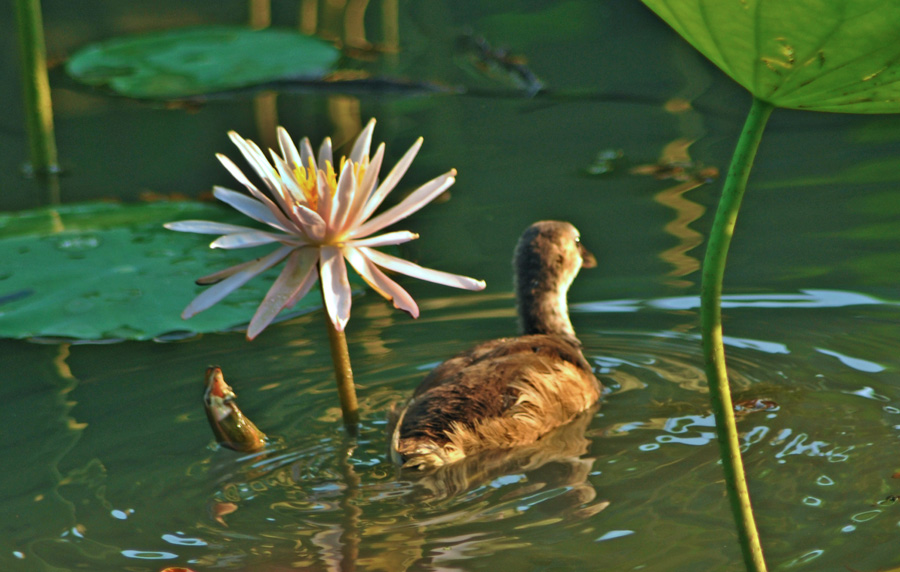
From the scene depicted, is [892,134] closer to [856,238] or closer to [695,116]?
[695,116]

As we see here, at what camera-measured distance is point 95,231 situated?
467 cm

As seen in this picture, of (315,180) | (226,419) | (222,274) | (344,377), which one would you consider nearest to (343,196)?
(315,180)

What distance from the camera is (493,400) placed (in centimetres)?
321

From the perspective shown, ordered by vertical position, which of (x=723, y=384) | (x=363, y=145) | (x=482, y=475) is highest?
(x=363, y=145)

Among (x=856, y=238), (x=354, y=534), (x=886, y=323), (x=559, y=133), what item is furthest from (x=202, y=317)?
(x=559, y=133)

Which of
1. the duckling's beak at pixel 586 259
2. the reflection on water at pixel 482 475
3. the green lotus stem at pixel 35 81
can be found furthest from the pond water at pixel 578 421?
the green lotus stem at pixel 35 81

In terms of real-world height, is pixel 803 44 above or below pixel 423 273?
above

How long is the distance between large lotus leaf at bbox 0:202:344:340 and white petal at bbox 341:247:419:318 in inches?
51.8

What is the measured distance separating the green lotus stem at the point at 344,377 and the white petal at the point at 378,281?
30 cm

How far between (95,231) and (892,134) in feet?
14.5

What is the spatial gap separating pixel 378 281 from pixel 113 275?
188 cm

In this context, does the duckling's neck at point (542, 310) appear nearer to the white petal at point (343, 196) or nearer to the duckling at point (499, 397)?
the duckling at point (499, 397)

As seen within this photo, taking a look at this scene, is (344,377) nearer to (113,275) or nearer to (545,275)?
(545,275)

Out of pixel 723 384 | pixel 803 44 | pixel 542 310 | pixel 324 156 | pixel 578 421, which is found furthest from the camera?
pixel 542 310
